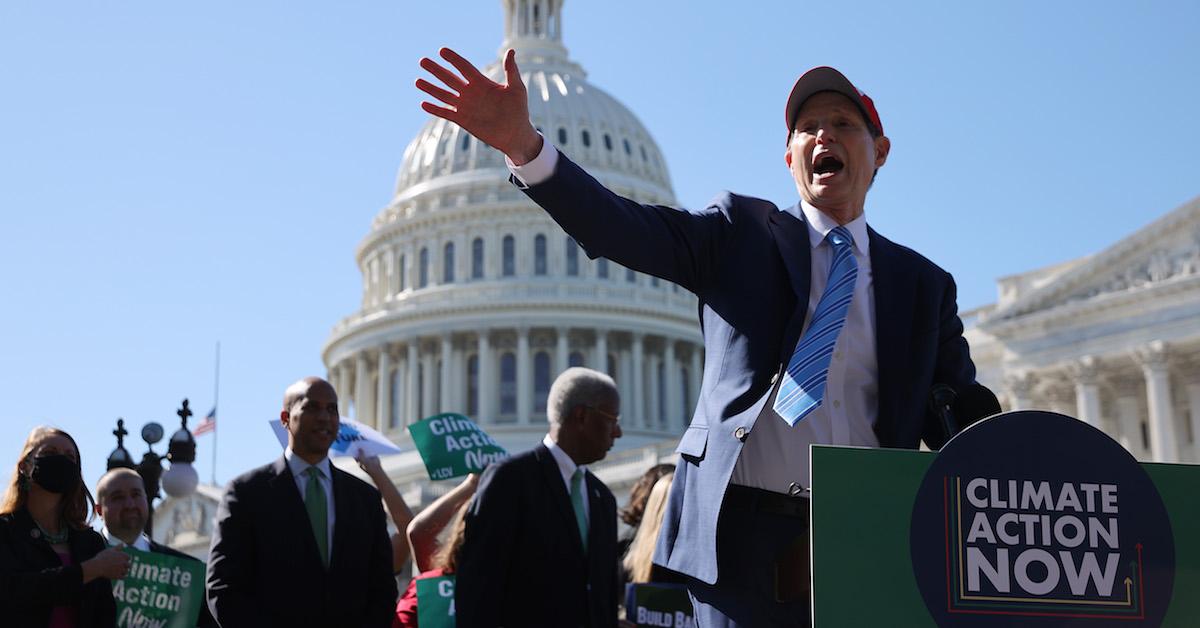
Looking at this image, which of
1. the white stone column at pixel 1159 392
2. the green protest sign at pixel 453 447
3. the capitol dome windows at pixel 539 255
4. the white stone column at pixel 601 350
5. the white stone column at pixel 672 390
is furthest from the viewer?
the capitol dome windows at pixel 539 255

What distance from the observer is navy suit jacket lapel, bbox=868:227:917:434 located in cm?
387

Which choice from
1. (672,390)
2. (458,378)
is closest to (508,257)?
(458,378)

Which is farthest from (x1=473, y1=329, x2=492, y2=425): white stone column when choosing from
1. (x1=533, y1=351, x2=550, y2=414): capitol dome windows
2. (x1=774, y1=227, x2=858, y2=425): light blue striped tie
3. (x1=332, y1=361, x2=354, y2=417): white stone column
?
(x1=774, y1=227, x2=858, y2=425): light blue striped tie

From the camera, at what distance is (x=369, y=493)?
7363mm

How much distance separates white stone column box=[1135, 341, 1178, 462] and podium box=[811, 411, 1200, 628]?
148ft

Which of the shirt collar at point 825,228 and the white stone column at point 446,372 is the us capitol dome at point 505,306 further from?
the shirt collar at point 825,228

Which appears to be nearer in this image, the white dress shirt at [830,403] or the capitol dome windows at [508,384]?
the white dress shirt at [830,403]

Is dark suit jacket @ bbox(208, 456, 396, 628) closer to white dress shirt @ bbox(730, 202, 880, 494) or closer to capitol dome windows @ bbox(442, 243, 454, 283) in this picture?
white dress shirt @ bbox(730, 202, 880, 494)

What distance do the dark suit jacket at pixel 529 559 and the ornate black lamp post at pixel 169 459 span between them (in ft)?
33.6

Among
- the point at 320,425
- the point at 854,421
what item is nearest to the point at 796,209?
the point at 854,421

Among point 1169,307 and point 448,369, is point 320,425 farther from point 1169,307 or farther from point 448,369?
point 448,369

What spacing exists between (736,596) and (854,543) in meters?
0.93

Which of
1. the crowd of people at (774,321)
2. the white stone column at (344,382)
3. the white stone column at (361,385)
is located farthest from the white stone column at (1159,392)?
the white stone column at (344,382)

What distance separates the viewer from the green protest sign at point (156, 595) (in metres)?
7.38
